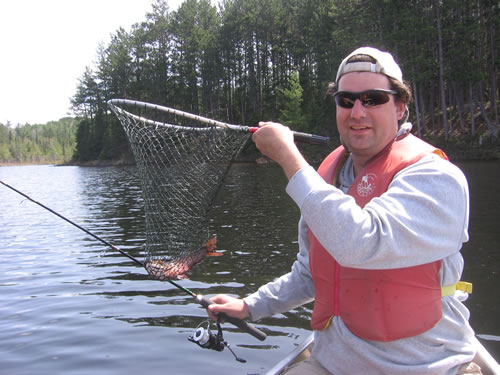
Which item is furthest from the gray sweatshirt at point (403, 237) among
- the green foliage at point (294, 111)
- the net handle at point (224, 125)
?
the green foliage at point (294, 111)

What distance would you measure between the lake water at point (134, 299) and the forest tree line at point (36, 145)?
342 feet

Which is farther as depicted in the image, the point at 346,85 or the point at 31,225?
the point at 31,225

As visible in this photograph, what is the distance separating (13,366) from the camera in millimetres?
4738

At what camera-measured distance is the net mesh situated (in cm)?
333

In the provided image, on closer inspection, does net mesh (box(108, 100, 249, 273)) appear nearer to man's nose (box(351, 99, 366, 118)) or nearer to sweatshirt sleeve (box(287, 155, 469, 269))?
man's nose (box(351, 99, 366, 118))

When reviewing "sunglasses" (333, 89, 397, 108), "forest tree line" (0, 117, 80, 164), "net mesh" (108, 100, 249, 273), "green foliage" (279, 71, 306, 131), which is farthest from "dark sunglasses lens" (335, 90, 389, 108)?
"forest tree line" (0, 117, 80, 164)

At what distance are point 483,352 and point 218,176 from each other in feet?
7.21

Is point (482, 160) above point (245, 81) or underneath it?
underneath

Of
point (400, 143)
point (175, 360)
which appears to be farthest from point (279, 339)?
point (400, 143)

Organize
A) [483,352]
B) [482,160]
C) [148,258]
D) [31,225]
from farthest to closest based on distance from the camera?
1. [482,160]
2. [31,225]
3. [148,258]
4. [483,352]

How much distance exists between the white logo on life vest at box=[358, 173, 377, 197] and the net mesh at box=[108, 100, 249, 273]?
1.09m

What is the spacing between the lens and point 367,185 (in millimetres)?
2188

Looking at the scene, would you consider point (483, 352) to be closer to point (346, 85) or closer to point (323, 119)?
point (346, 85)

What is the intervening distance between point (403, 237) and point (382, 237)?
3.9 inches
